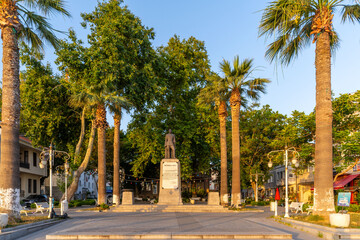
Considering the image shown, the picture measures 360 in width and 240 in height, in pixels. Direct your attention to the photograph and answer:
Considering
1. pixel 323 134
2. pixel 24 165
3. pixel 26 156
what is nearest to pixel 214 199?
pixel 323 134

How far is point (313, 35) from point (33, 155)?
4026 centimetres

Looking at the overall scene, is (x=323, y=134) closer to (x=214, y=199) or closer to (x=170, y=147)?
(x=214, y=199)

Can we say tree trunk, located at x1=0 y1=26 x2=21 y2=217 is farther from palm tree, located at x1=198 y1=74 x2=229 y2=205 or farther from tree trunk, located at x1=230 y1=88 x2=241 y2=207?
palm tree, located at x1=198 y1=74 x2=229 y2=205

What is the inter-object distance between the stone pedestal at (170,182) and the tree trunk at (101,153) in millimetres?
4786

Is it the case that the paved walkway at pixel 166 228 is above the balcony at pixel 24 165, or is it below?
below

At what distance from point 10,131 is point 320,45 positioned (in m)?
14.6

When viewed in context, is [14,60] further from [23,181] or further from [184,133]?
[23,181]

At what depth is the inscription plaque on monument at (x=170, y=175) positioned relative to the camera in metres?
31.0

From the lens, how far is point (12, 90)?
16.5m

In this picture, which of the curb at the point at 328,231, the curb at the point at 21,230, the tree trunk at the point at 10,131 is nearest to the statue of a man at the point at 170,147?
the curb at the point at 21,230

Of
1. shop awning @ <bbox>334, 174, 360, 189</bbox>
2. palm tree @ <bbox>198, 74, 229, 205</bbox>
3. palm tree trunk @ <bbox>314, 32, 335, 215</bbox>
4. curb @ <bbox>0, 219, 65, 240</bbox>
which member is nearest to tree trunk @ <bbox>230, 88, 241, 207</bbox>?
palm tree @ <bbox>198, 74, 229, 205</bbox>

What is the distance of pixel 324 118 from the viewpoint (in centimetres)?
1669

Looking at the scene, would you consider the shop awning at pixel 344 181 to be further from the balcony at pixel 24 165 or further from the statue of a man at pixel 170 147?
the balcony at pixel 24 165

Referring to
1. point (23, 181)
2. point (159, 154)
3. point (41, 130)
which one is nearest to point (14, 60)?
point (41, 130)
